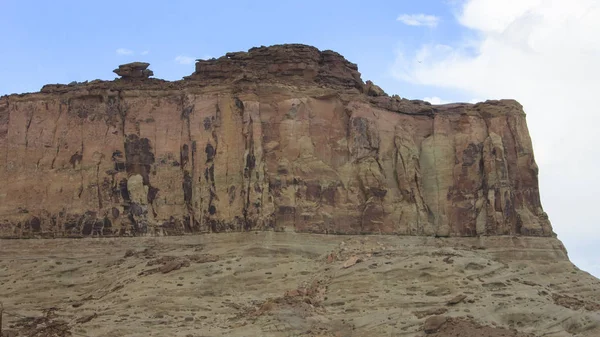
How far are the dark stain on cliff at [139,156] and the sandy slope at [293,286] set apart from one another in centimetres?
424

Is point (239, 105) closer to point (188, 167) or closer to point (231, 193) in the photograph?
point (188, 167)

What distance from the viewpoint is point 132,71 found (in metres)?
57.8

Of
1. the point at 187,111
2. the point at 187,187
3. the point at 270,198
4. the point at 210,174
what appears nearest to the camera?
the point at 270,198

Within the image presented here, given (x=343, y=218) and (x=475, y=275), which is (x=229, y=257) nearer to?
(x=343, y=218)

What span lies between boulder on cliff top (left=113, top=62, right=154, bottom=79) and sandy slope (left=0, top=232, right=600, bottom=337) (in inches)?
407

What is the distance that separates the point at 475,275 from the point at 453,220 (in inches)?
369

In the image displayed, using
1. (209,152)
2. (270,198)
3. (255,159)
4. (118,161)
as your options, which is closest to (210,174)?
(209,152)

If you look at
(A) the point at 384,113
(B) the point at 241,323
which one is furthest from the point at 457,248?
(B) the point at 241,323

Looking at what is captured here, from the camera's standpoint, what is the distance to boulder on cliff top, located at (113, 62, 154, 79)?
2274 inches

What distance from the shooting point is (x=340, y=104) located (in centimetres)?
5672

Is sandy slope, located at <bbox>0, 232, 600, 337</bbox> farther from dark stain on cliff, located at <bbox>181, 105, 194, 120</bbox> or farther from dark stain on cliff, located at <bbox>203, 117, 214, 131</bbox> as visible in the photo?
dark stain on cliff, located at <bbox>181, 105, 194, 120</bbox>

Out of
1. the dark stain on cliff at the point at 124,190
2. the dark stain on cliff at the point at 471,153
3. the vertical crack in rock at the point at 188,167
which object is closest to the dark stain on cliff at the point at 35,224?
the dark stain on cliff at the point at 124,190

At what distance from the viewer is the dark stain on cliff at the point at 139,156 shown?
5506 centimetres

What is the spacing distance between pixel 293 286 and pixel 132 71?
18.2m
